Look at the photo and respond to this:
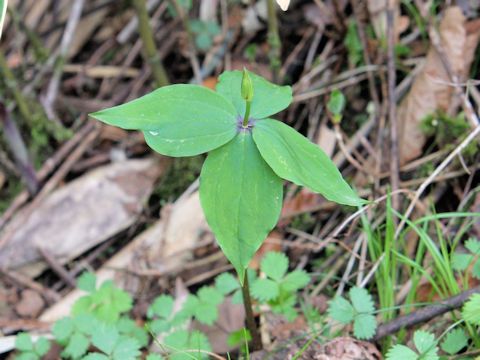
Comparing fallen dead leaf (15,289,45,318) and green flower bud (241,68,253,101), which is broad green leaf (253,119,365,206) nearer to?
green flower bud (241,68,253,101)

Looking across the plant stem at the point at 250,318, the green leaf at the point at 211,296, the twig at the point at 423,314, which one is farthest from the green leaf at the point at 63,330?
the twig at the point at 423,314

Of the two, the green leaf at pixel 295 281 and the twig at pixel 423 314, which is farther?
the green leaf at pixel 295 281

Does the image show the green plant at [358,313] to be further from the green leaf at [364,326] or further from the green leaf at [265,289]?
the green leaf at [265,289]

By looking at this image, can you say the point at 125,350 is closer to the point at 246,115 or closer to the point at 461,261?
the point at 246,115

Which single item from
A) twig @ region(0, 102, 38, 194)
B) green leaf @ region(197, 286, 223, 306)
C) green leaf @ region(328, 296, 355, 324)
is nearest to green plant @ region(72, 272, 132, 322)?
green leaf @ region(197, 286, 223, 306)

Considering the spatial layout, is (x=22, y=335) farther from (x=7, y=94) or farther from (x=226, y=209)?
(x=7, y=94)

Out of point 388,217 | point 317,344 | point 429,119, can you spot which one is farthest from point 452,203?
point 317,344
